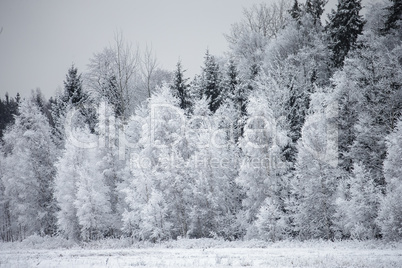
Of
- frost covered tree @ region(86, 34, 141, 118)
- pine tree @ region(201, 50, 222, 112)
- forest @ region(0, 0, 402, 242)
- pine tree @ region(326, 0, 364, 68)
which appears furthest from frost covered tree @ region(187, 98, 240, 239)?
frost covered tree @ region(86, 34, 141, 118)

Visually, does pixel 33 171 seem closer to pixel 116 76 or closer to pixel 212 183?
pixel 116 76

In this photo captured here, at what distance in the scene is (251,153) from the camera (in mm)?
29969

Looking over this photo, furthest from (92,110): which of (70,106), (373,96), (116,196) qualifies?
(373,96)

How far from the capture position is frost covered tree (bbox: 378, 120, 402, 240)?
22.1 metres

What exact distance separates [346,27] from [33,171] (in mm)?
34506

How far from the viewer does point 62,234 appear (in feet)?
113

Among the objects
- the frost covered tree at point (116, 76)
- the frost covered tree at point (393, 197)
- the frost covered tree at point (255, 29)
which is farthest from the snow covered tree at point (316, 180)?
the frost covered tree at point (116, 76)

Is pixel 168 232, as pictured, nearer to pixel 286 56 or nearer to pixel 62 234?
pixel 62 234

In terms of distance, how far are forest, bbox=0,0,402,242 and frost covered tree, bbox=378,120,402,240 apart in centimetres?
8

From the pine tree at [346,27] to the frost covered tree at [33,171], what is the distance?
31013 mm

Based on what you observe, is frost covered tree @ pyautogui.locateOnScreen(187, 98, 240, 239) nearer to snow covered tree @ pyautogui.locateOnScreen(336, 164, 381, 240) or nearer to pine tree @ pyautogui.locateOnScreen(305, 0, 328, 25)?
snow covered tree @ pyautogui.locateOnScreen(336, 164, 381, 240)

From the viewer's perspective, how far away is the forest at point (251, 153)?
89.2ft

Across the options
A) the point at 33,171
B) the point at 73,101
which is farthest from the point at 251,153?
the point at 73,101

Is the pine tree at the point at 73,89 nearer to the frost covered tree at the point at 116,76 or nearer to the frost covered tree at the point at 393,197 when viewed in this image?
the frost covered tree at the point at 116,76
